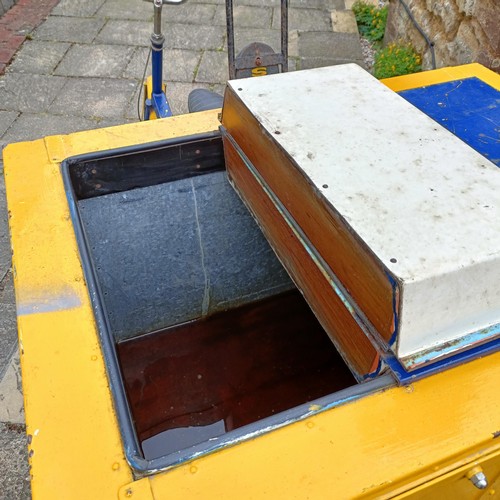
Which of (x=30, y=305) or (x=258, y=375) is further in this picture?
(x=258, y=375)

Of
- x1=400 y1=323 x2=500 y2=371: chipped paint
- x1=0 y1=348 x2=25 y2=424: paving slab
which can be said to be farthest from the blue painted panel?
x1=0 y1=348 x2=25 y2=424: paving slab

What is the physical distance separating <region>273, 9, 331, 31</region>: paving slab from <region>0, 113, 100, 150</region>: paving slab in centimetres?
273

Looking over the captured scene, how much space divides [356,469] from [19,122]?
13.9 ft

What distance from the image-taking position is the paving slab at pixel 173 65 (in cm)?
495

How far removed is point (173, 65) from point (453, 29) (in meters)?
2.70

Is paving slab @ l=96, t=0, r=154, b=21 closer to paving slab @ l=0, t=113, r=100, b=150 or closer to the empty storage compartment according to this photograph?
paving slab @ l=0, t=113, r=100, b=150

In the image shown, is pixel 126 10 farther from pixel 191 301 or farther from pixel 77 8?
pixel 191 301

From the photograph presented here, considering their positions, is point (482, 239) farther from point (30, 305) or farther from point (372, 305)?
point (30, 305)

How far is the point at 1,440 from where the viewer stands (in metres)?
2.32

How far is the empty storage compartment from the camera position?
2.19 m

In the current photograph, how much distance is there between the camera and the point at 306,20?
19.8 feet

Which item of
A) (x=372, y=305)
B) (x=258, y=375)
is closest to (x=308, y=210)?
(x=372, y=305)

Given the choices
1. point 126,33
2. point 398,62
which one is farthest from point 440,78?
point 126,33

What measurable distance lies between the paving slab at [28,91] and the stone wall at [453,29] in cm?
349
